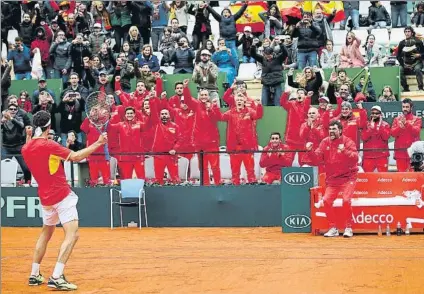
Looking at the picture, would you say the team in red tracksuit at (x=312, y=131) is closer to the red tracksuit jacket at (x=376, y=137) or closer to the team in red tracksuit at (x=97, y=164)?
the red tracksuit jacket at (x=376, y=137)

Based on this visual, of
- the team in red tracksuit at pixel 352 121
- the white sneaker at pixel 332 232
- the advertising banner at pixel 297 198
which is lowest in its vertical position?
the white sneaker at pixel 332 232

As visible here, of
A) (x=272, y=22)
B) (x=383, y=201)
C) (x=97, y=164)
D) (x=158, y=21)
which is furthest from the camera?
(x=158, y=21)

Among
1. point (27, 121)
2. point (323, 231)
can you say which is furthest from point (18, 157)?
point (323, 231)

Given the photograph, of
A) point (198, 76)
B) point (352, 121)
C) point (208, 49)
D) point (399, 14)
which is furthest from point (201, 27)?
point (352, 121)

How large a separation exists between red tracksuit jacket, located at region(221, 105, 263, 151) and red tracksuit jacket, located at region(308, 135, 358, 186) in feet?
8.99

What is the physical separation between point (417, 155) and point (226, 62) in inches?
271

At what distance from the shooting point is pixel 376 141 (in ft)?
66.8

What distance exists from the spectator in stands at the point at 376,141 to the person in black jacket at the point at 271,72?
3.32m

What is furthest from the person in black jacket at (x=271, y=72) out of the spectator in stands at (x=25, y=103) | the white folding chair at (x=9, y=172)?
the white folding chair at (x=9, y=172)

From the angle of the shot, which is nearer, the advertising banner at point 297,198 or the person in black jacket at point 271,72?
the advertising banner at point 297,198

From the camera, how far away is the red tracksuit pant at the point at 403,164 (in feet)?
65.8

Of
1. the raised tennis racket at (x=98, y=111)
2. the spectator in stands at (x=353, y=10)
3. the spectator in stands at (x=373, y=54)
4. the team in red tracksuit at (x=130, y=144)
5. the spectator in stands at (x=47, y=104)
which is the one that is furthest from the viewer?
the spectator in stands at (x=353, y=10)

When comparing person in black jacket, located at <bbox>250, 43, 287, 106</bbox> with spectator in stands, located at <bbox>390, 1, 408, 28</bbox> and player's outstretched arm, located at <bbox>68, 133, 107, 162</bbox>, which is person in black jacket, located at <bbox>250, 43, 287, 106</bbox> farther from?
player's outstretched arm, located at <bbox>68, 133, 107, 162</bbox>

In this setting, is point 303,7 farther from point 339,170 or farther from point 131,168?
point 339,170
